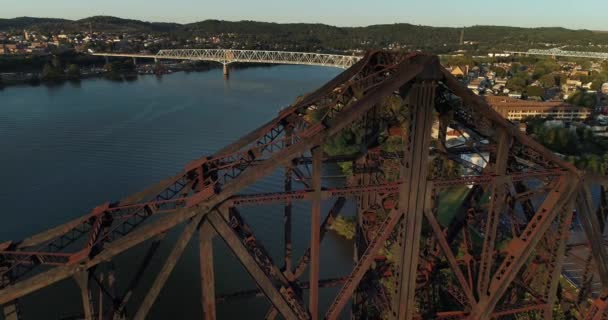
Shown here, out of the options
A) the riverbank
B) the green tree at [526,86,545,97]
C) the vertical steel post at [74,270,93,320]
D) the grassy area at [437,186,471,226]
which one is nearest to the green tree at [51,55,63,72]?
the riverbank

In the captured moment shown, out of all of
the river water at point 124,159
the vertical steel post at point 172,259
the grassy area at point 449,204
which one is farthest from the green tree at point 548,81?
the vertical steel post at point 172,259

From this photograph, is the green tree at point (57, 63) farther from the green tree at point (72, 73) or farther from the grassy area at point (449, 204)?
the grassy area at point (449, 204)

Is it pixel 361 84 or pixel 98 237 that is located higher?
pixel 361 84

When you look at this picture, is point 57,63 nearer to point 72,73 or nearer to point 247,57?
point 72,73

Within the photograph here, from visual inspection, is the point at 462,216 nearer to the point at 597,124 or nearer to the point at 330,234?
the point at 330,234

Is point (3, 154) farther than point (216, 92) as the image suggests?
No

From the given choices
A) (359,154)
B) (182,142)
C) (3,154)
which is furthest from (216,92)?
(359,154)
